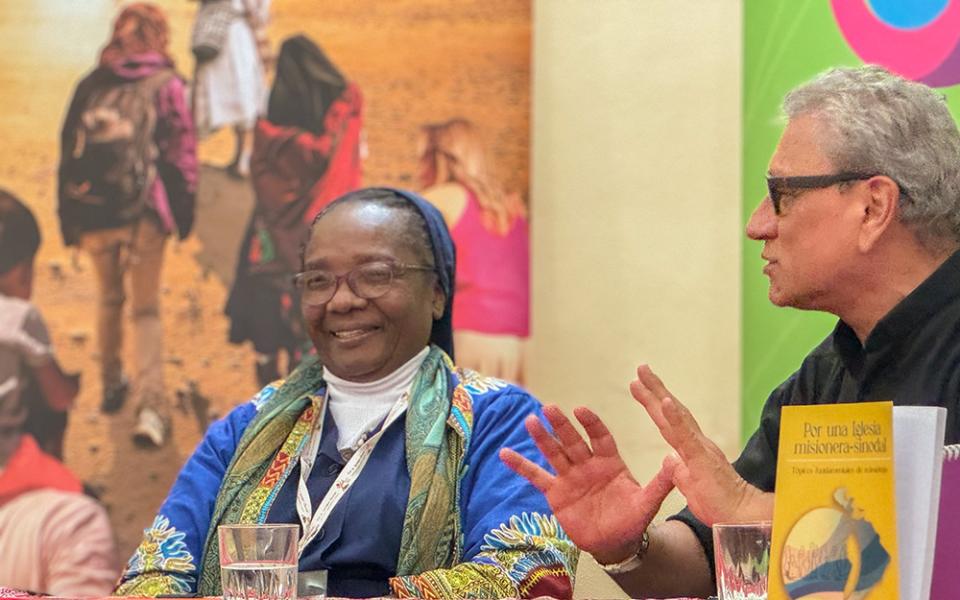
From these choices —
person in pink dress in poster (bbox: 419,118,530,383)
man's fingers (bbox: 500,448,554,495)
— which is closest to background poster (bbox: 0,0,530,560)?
person in pink dress in poster (bbox: 419,118,530,383)

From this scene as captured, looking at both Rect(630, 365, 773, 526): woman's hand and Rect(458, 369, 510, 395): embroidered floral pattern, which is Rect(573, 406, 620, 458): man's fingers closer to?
Rect(630, 365, 773, 526): woman's hand

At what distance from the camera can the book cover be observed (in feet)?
4.59

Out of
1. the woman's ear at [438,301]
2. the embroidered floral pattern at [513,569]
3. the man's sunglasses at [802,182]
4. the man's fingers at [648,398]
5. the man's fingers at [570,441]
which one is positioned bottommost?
the embroidered floral pattern at [513,569]

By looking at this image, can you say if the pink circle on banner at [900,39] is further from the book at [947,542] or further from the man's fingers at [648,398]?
the book at [947,542]

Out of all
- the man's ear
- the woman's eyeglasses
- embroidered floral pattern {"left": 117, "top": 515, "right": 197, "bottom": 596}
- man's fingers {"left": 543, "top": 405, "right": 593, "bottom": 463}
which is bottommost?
embroidered floral pattern {"left": 117, "top": 515, "right": 197, "bottom": 596}

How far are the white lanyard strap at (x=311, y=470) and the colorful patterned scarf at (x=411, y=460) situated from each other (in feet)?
0.08

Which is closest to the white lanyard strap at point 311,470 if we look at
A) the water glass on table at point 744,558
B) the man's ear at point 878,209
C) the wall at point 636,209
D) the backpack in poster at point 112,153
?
the man's ear at point 878,209

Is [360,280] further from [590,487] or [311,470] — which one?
[590,487]

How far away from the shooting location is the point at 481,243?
454cm

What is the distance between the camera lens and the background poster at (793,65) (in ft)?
11.3

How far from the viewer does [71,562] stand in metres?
4.46

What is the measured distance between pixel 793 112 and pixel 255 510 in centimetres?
142

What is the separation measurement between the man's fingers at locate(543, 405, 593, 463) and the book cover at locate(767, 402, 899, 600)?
2.16ft

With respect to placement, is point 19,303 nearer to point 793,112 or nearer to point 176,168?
point 176,168
